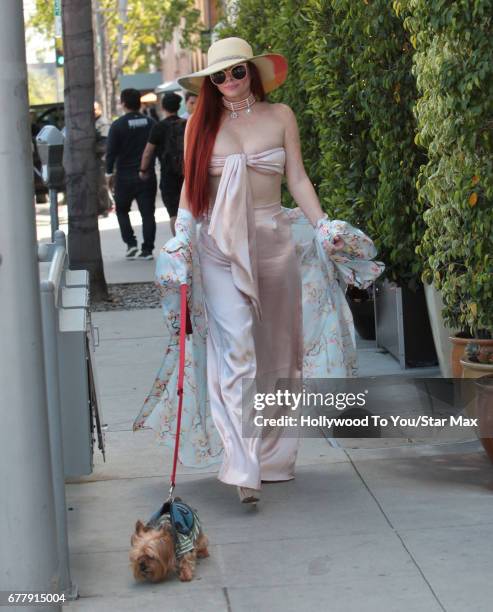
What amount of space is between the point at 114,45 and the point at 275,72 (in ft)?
208

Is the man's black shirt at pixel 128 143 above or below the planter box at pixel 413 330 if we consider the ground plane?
above

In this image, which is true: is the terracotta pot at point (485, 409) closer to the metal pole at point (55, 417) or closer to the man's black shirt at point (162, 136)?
the metal pole at point (55, 417)

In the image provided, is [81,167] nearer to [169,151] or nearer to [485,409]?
[169,151]

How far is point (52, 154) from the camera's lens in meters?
10.5

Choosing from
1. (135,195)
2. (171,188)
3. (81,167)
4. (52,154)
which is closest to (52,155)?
(52,154)

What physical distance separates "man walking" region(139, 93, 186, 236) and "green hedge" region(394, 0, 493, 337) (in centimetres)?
710

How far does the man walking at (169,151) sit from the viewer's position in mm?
13359

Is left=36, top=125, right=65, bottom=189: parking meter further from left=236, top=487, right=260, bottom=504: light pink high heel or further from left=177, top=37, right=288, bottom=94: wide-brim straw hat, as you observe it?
left=236, top=487, right=260, bottom=504: light pink high heel

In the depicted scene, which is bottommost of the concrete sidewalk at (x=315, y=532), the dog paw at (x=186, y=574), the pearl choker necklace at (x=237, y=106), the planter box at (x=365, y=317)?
the planter box at (x=365, y=317)

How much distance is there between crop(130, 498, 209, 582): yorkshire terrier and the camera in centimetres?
446

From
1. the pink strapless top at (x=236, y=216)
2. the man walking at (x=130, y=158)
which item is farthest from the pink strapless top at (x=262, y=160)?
the man walking at (x=130, y=158)

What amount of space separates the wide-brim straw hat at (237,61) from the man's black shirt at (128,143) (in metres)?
9.18

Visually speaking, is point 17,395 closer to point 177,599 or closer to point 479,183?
point 177,599

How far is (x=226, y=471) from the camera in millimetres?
5328
